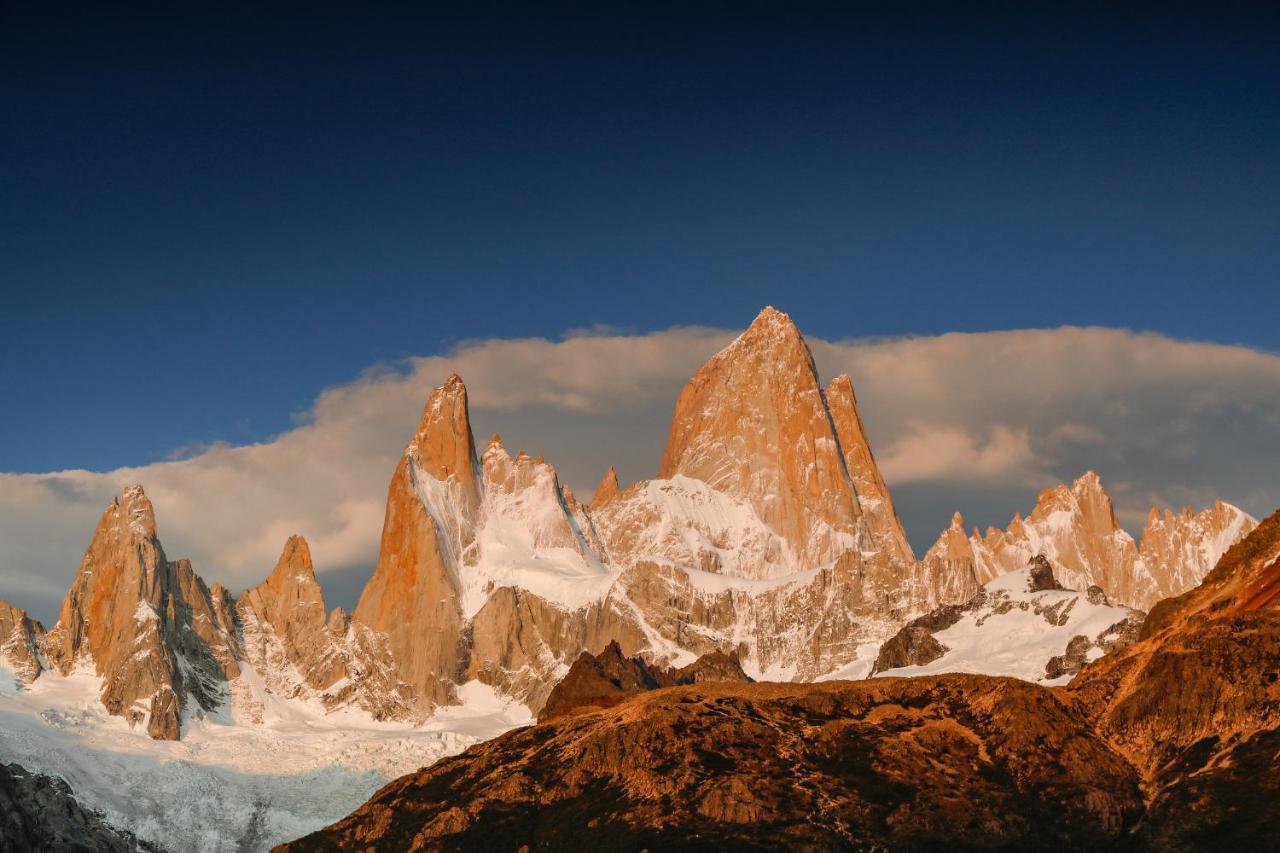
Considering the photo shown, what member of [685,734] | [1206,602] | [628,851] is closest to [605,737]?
[685,734]

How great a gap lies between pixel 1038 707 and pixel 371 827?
54.4 m

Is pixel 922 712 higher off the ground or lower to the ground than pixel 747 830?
higher

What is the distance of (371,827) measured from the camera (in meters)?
144

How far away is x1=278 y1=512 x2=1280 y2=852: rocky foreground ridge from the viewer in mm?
122625

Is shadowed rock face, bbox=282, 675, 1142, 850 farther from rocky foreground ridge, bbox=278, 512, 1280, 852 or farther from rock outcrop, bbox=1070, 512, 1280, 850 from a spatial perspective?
rock outcrop, bbox=1070, 512, 1280, 850

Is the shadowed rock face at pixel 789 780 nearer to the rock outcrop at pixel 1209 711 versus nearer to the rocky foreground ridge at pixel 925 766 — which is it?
the rocky foreground ridge at pixel 925 766

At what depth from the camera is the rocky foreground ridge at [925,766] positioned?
123 meters

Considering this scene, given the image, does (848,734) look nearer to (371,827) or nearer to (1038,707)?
(1038,707)

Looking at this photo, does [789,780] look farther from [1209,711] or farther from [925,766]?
[1209,711]

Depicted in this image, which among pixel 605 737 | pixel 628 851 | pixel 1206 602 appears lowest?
pixel 628 851

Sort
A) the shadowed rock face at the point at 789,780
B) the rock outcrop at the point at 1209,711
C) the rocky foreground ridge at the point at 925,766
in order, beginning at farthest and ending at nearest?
the shadowed rock face at the point at 789,780
the rocky foreground ridge at the point at 925,766
the rock outcrop at the point at 1209,711

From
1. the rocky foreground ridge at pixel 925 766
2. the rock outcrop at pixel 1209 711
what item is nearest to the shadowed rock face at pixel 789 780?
the rocky foreground ridge at pixel 925 766

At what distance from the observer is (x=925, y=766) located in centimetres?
13238

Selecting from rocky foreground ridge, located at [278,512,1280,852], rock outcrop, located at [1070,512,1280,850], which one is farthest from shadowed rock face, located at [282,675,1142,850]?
rock outcrop, located at [1070,512,1280,850]
